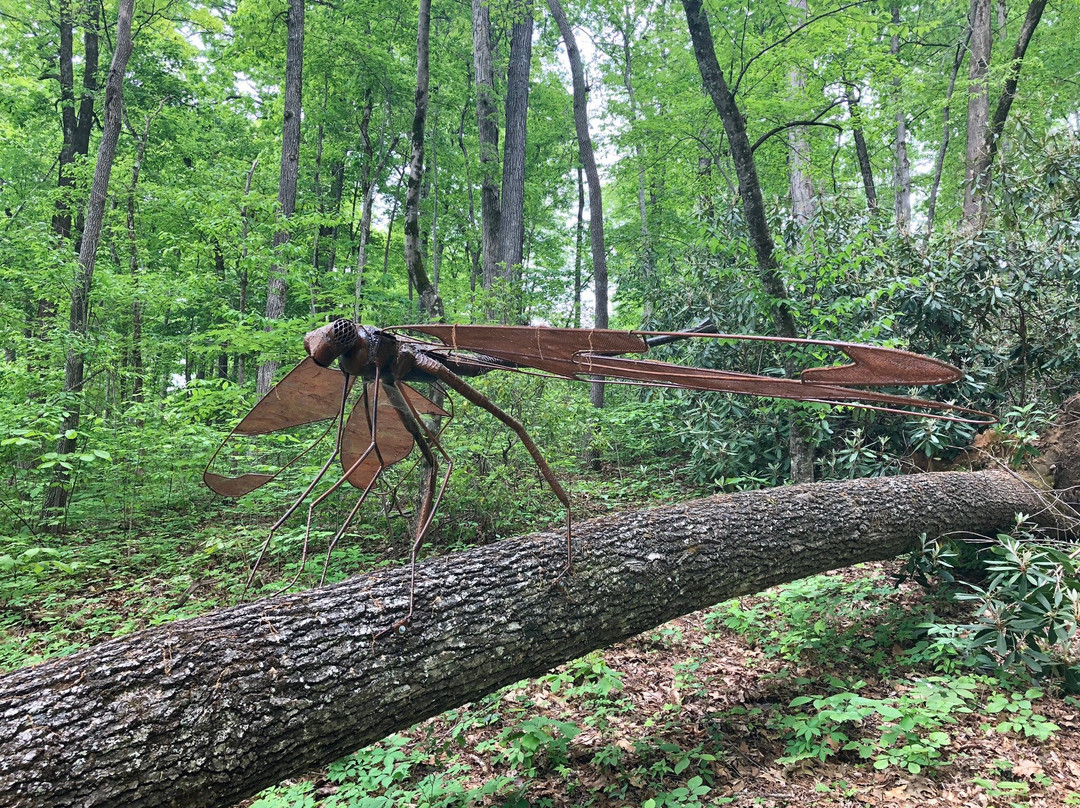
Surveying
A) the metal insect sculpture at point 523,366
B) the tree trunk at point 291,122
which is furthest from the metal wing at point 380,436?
the tree trunk at point 291,122

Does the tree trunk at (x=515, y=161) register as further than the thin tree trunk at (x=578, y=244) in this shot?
No

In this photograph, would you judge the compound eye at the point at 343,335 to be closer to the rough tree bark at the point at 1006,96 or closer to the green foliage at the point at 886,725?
the green foliage at the point at 886,725

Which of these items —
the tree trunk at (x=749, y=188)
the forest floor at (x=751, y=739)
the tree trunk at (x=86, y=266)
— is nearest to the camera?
the forest floor at (x=751, y=739)

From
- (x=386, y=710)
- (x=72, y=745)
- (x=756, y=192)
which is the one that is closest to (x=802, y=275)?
(x=756, y=192)

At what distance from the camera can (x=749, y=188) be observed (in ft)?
14.8

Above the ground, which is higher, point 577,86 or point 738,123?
point 577,86

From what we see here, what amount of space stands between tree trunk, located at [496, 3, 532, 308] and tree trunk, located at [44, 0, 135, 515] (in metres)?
4.36

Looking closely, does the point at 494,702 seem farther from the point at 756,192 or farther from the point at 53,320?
the point at 53,320

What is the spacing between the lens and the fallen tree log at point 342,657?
1.31m

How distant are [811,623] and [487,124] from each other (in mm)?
7421

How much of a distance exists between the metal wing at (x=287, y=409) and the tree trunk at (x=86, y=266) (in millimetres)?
3210

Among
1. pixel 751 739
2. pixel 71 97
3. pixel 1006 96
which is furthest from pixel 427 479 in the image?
pixel 71 97

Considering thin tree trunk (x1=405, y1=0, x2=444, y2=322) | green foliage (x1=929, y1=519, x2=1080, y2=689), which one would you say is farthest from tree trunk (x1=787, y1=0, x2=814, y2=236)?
green foliage (x1=929, y1=519, x2=1080, y2=689)

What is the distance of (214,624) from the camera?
1650mm
